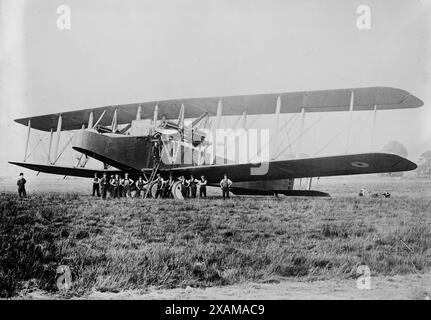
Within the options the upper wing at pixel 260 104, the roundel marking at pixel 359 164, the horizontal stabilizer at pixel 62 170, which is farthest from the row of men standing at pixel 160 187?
the roundel marking at pixel 359 164

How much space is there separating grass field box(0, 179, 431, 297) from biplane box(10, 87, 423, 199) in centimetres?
190

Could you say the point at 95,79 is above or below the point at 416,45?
below

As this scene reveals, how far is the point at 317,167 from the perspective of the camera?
8.38 meters

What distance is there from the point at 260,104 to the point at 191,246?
→ 5.92 metres

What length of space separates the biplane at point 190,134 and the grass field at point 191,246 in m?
1.90

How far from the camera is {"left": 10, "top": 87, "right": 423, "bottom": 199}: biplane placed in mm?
8539

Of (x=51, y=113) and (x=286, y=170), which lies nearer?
(x=286, y=170)

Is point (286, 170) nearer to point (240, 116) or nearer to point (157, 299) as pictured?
point (240, 116)

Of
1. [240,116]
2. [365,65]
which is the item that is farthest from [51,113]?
[365,65]

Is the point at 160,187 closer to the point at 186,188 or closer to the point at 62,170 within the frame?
the point at 186,188

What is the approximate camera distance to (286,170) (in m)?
8.99

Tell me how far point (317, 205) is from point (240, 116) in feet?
12.5

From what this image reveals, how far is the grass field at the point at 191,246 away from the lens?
4387 millimetres

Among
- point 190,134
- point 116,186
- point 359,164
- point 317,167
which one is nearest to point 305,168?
point 317,167
